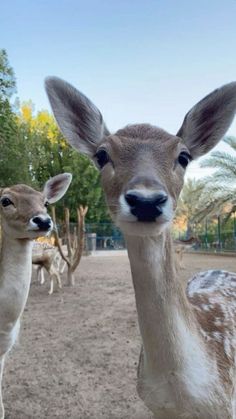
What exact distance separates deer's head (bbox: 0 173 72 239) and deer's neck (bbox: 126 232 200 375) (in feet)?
6.84

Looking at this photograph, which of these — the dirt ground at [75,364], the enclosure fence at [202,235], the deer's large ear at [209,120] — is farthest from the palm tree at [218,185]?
the deer's large ear at [209,120]

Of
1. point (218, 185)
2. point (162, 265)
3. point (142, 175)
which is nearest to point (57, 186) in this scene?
point (162, 265)

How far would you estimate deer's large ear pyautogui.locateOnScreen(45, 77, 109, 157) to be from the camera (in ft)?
7.39

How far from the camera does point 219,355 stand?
2164mm

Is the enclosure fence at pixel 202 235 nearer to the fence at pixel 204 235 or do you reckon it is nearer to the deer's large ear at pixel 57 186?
the fence at pixel 204 235

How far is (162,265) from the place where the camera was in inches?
75.6

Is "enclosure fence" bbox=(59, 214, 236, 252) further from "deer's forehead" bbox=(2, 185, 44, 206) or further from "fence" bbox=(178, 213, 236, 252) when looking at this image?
"deer's forehead" bbox=(2, 185, 44, 206)

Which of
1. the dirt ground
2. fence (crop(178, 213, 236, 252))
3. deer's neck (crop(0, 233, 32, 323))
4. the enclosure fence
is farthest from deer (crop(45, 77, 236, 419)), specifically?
fence (crop(178, 213, 236, 252))

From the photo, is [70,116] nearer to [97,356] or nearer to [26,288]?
[26,288]

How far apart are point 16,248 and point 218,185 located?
Answer: 47.7ft

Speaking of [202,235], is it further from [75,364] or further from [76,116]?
[76,116]

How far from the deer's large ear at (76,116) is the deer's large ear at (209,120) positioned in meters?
0.47

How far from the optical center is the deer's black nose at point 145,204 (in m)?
1.55

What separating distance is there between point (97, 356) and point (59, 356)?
503mm
